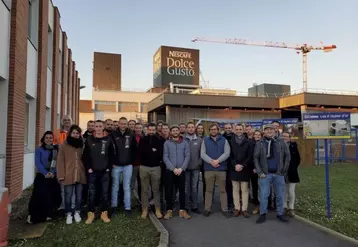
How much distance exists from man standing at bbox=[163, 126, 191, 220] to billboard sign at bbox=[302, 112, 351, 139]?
113 inches

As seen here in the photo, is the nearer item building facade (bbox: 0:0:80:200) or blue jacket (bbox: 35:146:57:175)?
blue jacket (bbox: 35:146:57:175)

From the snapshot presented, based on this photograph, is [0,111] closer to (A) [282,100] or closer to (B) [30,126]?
(B) [30,126]

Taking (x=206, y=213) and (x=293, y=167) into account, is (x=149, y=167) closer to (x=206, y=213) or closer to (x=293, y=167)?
(x=206, y=213)

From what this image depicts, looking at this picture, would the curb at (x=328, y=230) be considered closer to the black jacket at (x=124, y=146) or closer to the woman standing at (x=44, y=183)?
the black jacket at (x=124, y=146)

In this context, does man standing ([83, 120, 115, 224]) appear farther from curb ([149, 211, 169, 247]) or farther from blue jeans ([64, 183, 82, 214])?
curb ([149, 211, 169, 247])

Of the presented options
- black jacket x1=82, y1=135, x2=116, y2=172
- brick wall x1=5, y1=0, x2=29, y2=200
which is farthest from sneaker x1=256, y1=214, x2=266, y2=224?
brick wall x1=5, y1=0, x2=29, y2=200

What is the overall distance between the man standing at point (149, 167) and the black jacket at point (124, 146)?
20 centimetres

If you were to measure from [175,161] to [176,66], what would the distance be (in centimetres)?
5713

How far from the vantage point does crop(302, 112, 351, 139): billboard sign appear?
6613 mm

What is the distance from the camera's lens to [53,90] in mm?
14289

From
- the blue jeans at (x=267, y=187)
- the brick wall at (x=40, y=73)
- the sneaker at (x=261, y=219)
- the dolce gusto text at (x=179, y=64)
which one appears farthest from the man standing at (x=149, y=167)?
the dolce gusto text at (x=179, y=64)

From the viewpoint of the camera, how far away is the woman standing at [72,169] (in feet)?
19.5

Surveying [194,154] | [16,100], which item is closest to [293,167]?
[194,154]

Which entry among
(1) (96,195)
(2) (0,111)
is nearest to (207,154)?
(1) (96,195)
